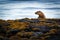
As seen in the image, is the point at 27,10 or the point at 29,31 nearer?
the point at 29,31

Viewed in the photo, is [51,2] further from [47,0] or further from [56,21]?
[56,21]

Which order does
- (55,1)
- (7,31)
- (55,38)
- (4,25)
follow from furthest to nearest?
(55,1), (4,25), (7,31), (55,38)

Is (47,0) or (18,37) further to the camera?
(47,0)

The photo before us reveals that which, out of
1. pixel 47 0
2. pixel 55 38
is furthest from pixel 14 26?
pixel 47 0

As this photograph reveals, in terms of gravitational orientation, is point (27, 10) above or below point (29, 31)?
below

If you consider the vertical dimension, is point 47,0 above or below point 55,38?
below

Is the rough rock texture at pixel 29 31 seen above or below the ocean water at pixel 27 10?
above

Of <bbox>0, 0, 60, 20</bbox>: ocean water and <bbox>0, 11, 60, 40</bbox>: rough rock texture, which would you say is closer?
<bbox>0, 11, 60, 40</bbox>: rough rock texture

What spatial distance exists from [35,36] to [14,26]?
0.85m

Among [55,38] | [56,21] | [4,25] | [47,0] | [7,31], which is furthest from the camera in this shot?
[47,0]

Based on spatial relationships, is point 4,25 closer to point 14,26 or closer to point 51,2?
point 14,26

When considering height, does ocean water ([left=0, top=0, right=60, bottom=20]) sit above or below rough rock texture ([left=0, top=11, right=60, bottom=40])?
below

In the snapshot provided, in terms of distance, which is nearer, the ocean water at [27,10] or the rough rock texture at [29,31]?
the rough rock texture at [29,31]

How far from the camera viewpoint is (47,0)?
17125mm
